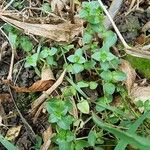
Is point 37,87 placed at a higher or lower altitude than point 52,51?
lower

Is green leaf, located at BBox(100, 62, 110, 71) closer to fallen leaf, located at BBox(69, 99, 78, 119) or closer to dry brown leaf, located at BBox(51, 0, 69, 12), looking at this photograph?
fallen leaf, located at BBox(69, 99, 78, 119)

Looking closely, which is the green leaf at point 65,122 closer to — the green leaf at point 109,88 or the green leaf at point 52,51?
the green leaf at point 109,88

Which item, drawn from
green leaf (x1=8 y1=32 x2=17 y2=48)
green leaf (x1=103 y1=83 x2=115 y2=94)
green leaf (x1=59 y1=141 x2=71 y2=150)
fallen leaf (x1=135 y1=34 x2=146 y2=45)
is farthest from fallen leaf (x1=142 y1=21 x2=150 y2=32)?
green leaf (x1=59 y1=141 x2=71 y2=150)

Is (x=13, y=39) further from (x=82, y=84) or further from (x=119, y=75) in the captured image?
(x=119, y=75)

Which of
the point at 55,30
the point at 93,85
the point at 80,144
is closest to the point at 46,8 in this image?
the point at 55,30

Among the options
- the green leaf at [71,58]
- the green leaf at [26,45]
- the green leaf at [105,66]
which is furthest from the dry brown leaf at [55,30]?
the green leaf at [105,66]
